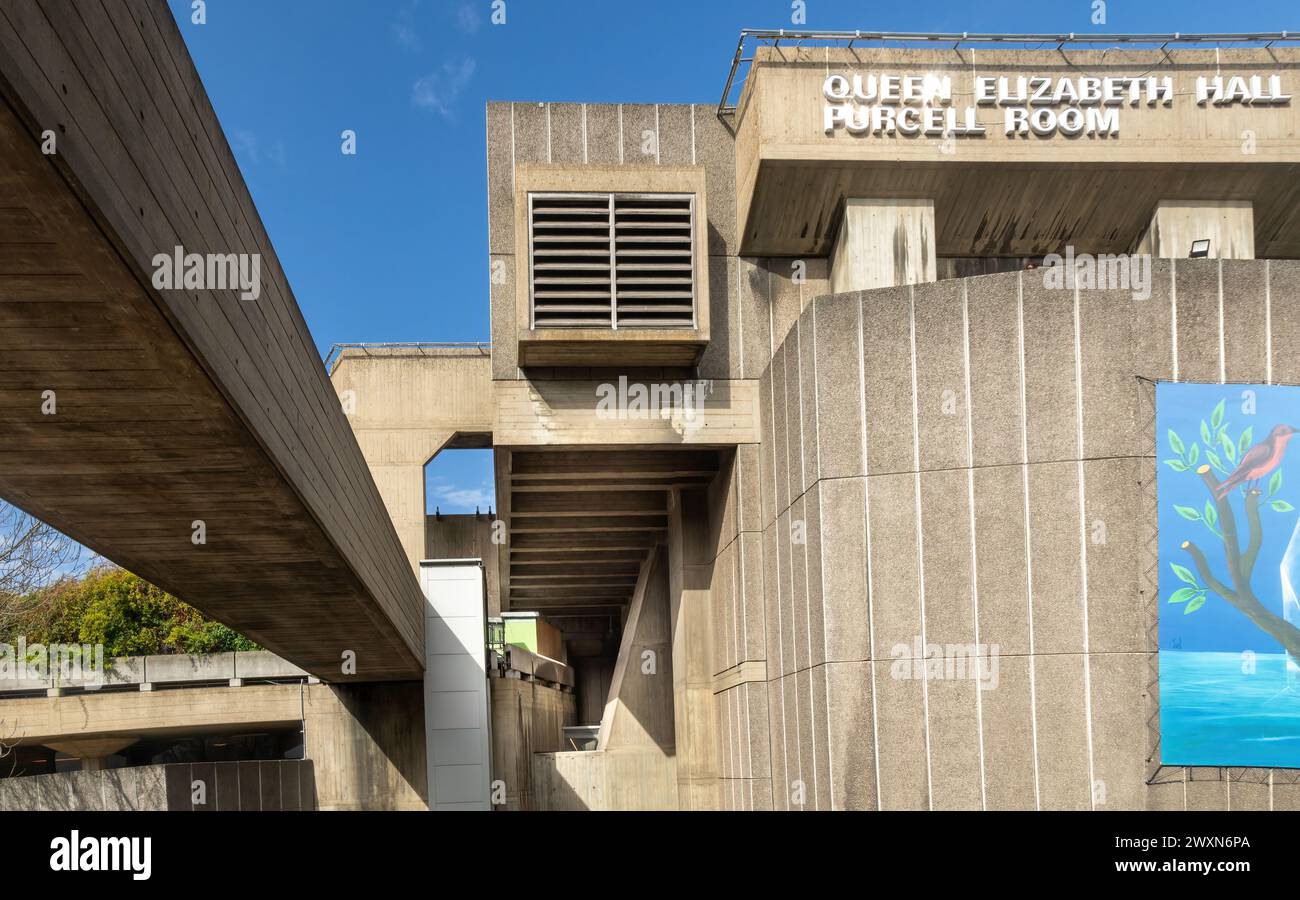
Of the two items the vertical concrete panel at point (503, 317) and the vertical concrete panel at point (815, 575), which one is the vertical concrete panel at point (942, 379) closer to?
the vertical concrete panel at point (815, 575)

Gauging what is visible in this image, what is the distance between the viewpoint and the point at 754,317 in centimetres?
1611

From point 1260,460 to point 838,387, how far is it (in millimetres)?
4412

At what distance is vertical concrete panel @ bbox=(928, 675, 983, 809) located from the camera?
11227mm

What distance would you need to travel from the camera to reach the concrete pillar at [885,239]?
591 inches

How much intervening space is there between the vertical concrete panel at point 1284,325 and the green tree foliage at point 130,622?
1138 inches

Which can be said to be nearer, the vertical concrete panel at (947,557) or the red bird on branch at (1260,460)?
the red bird on branch at (1260,460)

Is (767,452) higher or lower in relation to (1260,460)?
higher

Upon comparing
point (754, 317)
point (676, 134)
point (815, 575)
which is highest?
point (676, 134)

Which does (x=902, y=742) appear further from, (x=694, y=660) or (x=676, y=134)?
(x=676, y=134)

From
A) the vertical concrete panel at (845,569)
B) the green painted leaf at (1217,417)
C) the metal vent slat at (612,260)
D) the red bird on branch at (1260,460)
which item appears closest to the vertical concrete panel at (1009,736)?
the vertical concrete panel at (845,569)

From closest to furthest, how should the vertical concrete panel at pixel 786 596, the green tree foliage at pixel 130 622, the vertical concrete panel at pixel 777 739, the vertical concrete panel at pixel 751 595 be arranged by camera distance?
the vertical concrete panel at pixel 786 596
the vertical concrete panel at pixel 777 739
the vertical concrete panel at pixel 751 595
the green tree foliage at pixel 130 622

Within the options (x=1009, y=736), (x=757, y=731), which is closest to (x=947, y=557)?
(x=1009, y=736)
